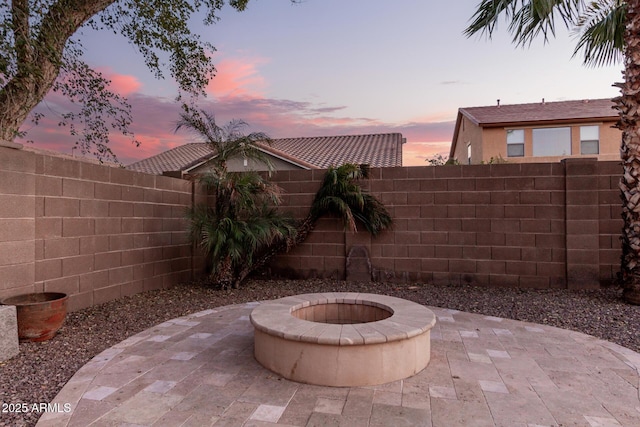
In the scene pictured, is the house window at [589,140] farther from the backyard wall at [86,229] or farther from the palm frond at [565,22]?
the backyard wall at [86,229]

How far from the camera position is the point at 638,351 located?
3328 millimetres

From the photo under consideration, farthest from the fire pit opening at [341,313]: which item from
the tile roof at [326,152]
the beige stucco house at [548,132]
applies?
the beige stucco house at [548,132]

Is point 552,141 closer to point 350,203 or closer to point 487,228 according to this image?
point 487,228

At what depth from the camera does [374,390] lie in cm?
258

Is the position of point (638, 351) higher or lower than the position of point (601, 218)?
lower

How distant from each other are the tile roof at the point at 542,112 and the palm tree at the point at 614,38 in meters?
8.81

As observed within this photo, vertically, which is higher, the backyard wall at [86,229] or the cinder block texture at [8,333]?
the backyard wall at [86,229]

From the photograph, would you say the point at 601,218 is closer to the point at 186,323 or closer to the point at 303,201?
the point at 303,201

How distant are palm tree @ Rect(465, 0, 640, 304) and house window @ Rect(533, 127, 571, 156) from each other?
9.19m

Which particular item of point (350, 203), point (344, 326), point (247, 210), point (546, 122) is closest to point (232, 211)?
point (247, 210)

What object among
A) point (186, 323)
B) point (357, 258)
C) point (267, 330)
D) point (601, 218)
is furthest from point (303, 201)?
point (601, 218)

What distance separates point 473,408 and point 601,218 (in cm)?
460

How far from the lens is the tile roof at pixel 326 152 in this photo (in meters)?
14.3

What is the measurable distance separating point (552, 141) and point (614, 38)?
967 cm
